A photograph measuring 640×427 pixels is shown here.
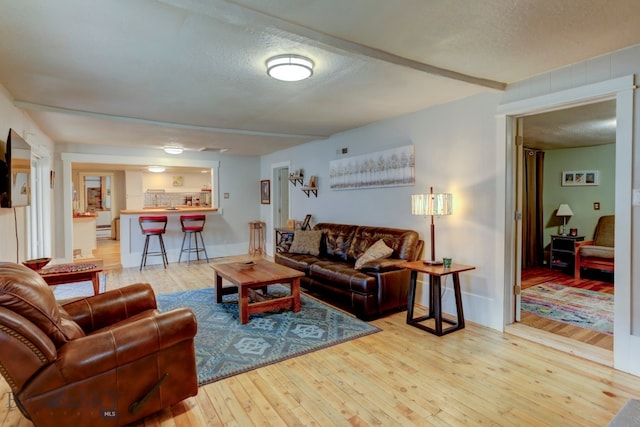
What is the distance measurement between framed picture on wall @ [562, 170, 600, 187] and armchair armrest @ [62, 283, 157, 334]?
6721 millimetres

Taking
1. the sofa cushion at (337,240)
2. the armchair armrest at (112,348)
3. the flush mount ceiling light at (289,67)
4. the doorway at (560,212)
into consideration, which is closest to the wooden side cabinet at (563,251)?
the doorway at (560,212)

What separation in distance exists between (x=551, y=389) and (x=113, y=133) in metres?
5.94

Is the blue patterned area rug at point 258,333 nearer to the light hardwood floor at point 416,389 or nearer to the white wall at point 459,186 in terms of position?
the light hardwood floor at point 416,389

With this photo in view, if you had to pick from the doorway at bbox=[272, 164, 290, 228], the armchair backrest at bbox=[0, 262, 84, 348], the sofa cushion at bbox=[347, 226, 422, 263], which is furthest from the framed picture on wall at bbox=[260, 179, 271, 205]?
the armchair backrest at bbox=[0, 262, 84, 348]

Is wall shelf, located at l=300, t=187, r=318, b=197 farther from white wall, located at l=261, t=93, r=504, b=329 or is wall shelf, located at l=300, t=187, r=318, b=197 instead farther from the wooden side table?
the wooden side table

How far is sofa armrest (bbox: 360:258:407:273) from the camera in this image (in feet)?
11.5

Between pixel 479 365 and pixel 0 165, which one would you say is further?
pixel 0 165

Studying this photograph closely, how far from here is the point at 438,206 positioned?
3.35m

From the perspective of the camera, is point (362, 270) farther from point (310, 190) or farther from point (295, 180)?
point (295, 180)

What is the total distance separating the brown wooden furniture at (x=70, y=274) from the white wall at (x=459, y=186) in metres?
3.31

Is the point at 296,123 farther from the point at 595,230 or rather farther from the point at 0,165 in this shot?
the point at 595,230

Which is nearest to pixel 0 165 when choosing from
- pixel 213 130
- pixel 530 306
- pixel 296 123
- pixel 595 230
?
pixel 213 130

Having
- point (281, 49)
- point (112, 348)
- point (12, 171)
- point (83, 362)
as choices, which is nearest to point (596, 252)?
point (281, 49)

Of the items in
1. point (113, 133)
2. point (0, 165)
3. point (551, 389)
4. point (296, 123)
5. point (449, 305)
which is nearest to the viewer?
point (551, 389)
